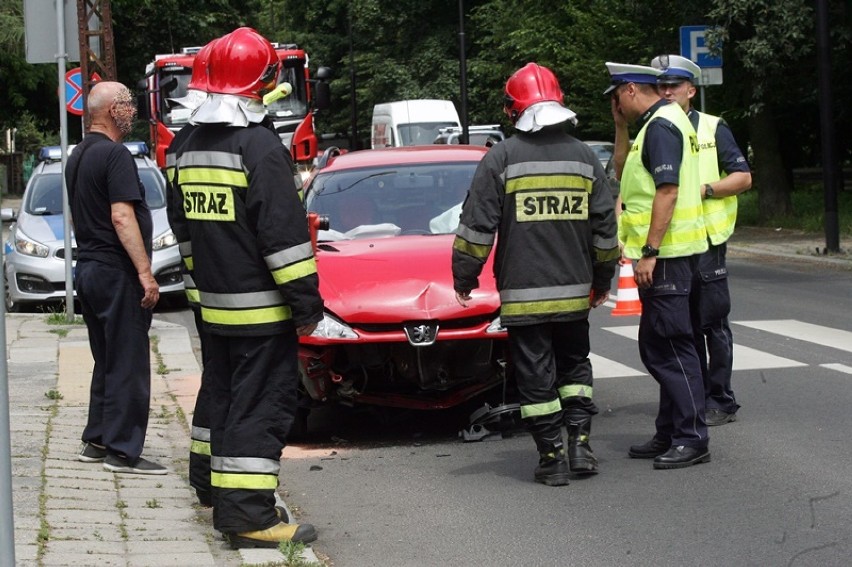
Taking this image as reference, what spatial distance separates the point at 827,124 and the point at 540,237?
1339 cm

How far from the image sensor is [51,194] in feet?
55.1

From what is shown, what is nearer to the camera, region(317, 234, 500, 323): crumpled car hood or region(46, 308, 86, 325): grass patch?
region(317, 234, 500, 323): crumpled car hood

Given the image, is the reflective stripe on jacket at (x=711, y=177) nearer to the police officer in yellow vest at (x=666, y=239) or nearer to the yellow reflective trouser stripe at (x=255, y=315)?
the police officer in yellow vest at (x=666, y=239)

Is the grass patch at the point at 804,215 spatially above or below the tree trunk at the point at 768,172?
below

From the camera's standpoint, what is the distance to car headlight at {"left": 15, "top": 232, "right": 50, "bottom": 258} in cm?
1542

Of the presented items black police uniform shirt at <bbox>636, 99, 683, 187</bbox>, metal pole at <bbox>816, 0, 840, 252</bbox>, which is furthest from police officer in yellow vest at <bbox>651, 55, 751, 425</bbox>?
metal pole at <bbox>816, 0, 840, 252</bbox>

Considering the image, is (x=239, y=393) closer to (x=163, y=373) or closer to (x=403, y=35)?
(x=163, y=373)

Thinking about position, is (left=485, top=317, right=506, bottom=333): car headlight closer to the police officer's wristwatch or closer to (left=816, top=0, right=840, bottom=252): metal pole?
the police officer's wristwatch

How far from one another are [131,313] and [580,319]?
2.26 metres

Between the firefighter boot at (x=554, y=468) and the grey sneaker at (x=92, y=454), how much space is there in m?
2.22

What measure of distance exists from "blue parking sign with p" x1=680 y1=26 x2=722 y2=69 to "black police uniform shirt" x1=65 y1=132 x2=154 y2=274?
15.4 metres

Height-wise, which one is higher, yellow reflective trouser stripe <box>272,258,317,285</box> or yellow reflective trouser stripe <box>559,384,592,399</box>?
yellow reflective trouser stripe <box>272,258,317,285</box>

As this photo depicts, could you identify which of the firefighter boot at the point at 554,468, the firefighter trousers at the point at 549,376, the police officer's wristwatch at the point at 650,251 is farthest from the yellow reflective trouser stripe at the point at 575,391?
the police officer's wristwatch at the point at 650,251

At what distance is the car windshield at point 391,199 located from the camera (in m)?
9.14
